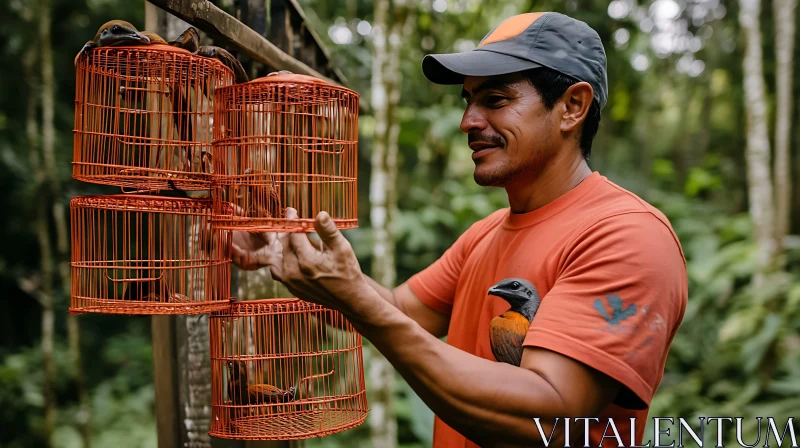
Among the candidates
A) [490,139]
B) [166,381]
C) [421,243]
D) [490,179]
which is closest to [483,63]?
[490,139]

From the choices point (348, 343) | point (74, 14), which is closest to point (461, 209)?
point (74, 14)

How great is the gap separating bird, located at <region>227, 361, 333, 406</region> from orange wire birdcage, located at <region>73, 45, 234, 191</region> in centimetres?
60

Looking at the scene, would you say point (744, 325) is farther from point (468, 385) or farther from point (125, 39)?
point (125, 39)

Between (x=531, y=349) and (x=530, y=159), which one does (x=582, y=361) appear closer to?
(x=531, y=349)

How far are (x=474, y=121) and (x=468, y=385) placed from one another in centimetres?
79

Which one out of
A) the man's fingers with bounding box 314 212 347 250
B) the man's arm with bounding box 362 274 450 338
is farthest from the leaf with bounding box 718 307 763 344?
the man's fingers with bounding box 314 212 347 250

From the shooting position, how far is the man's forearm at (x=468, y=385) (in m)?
1.43

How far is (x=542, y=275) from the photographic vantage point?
1.72 metres

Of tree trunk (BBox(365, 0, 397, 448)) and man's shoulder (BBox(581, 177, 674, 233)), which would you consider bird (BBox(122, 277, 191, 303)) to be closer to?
man's shoulder (BBox(581, 177, 674, 233))

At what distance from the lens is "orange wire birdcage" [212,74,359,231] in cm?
183

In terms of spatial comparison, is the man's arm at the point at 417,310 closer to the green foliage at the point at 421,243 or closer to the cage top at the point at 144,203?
the cage top at the point at 144,203

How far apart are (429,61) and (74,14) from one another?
7026 mm

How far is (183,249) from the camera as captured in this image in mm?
2344

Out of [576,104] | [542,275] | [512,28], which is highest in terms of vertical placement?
[512,28]
